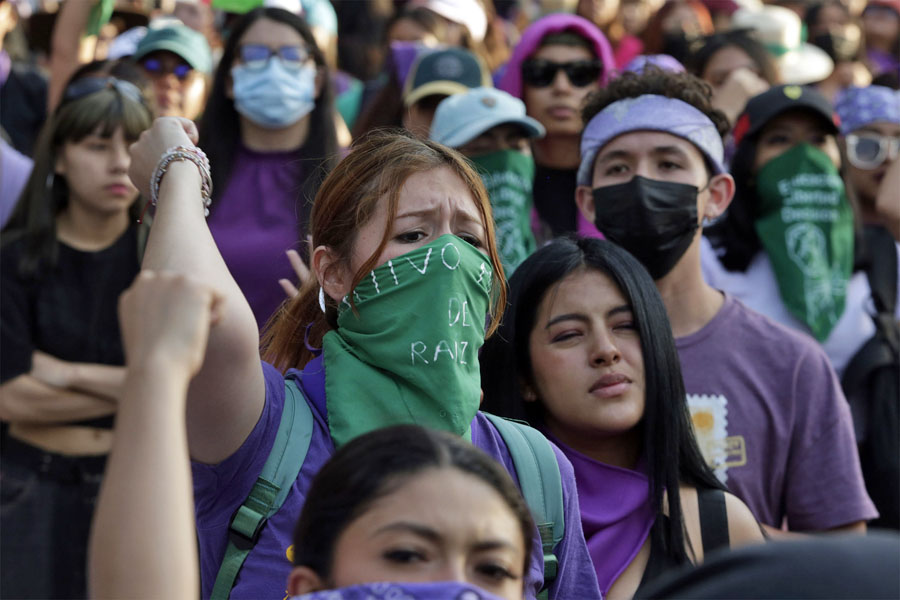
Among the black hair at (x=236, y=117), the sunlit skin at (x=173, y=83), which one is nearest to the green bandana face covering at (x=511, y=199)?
the black hair at (x=236, y=117)

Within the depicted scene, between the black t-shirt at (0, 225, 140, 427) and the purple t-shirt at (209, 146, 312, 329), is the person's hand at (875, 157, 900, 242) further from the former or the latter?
the black t-shirt at (0, 225, 140, 427)

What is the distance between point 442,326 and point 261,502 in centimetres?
56

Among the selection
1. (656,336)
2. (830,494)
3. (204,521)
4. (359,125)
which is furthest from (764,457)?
(359,125)

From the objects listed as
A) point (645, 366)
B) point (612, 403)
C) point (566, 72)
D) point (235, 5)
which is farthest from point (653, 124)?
point (235, 5)

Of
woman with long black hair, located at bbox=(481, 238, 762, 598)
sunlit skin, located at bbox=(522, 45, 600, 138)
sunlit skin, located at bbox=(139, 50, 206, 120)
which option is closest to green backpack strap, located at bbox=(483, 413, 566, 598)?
woman with long black hair, located at bbox=(481, 238, 762, 598)

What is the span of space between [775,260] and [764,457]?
3.90 feet

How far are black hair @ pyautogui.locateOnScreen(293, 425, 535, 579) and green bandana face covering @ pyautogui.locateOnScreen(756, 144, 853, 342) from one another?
283 centimetres

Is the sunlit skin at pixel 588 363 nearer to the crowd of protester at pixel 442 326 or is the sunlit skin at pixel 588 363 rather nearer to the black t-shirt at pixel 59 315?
the crowd of protester at pixel 442 326

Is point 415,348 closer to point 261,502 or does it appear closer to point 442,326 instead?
point 442,326

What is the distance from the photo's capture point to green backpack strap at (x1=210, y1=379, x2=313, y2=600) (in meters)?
2.55

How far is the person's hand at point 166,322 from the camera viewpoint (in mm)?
1955

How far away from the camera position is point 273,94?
5277 millimetres

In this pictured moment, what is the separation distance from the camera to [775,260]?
4.90 m

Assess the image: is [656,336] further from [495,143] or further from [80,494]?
[80,494]
